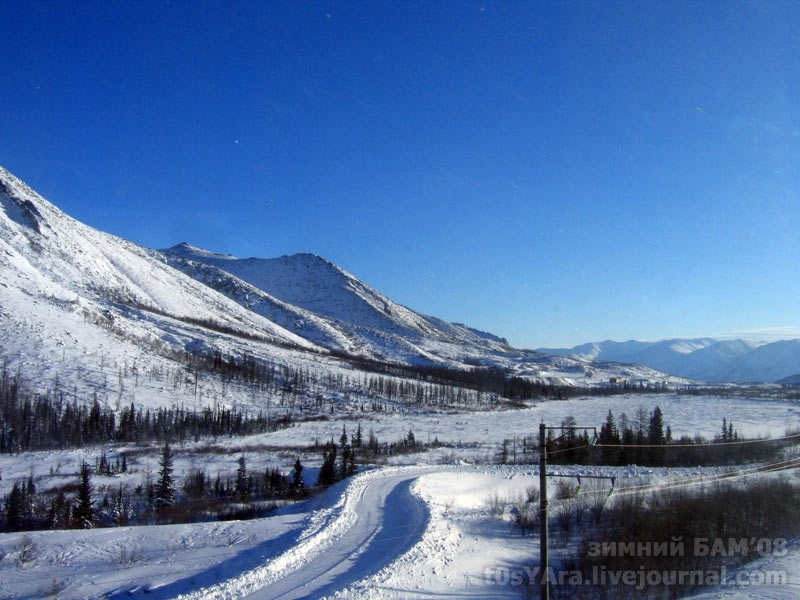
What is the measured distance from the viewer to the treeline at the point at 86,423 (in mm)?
80781

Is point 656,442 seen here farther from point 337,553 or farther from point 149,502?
point 149,502

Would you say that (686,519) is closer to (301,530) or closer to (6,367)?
(301,530)

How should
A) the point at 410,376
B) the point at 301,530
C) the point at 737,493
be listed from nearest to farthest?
the point at 301,530, the point at 737,493, the point at 410,376

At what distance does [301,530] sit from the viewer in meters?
22.8

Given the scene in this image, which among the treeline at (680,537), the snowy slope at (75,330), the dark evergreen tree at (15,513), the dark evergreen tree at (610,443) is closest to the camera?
the treeline at (680,537)

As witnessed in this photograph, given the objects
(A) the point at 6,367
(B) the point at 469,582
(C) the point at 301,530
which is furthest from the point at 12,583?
(A) the point at 6,367

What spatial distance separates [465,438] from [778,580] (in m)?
72.3

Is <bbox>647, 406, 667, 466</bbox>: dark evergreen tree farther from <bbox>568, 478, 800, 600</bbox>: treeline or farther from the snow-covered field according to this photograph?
<bbox>568, 478, 800, 600</bbox>: treeline

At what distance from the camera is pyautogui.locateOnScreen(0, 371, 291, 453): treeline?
80.8 m

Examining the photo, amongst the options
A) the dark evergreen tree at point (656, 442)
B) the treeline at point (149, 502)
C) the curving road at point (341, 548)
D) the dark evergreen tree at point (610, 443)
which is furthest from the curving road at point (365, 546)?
the dark evergreen tree at point (656, 442)

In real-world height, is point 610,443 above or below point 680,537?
below

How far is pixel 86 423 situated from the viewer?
85.6m

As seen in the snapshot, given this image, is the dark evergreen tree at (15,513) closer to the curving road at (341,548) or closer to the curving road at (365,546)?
the curving road at (341,548)

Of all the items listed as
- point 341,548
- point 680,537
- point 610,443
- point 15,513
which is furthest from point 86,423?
point 680,537
